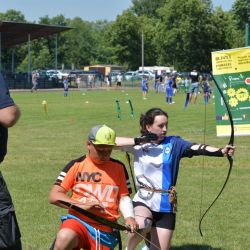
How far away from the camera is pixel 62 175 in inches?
201

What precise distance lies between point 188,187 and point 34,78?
5458cm

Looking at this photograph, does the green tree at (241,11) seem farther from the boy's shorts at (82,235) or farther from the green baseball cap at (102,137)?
the boy's shorts at (82,235)

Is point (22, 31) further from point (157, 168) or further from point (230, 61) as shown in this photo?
point (157, 168)

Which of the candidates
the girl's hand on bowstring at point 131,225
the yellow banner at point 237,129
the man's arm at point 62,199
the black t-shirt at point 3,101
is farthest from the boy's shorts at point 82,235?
the yellow banner at point 237,129

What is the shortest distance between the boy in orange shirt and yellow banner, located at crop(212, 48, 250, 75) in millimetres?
5601

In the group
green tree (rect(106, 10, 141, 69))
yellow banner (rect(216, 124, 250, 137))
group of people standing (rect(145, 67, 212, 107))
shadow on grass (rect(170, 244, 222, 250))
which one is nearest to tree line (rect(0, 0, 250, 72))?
green tree (rect(106, 10, 141, 69))

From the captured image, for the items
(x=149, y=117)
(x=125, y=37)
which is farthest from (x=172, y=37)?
(x=149, y=117)

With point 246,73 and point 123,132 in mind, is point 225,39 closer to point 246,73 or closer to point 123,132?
point 123,132

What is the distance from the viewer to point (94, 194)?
16.7 feet

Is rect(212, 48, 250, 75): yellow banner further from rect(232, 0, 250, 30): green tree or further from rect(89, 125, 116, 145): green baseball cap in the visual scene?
rect(232, 0, 250, 30): green tree

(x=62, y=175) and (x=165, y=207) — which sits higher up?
(x=62, y=175)

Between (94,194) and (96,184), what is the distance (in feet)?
0.28

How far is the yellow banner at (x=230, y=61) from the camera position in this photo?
10.4 meters

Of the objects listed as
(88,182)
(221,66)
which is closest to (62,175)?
(88,182)
